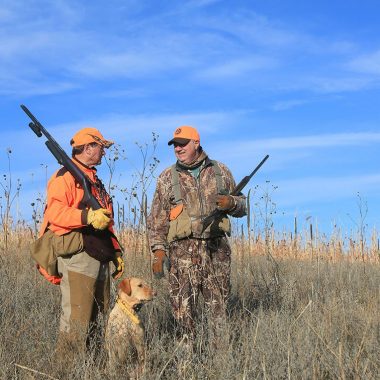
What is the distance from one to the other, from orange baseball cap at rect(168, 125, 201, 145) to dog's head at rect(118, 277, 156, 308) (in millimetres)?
1407

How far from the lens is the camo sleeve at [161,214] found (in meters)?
5.41

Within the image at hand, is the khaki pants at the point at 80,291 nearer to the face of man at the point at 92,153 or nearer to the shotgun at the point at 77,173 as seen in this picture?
the shotgun at the point at 77,173

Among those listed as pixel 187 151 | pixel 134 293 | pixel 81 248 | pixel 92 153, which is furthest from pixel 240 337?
pixel 92 153

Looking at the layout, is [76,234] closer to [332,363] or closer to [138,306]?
[138,306]

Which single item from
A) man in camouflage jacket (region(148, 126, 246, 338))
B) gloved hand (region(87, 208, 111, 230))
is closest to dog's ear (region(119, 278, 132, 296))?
gloved hand (region(87, 208, 111, 230))

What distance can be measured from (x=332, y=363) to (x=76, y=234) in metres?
2.16

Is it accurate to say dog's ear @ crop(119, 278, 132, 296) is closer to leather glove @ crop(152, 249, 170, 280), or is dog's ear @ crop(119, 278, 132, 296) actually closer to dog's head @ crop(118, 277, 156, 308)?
dog's head @ crop(118, 277, 156, 308)

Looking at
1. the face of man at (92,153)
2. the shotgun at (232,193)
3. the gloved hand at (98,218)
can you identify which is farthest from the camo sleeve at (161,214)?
the gloved hand at (98,218)

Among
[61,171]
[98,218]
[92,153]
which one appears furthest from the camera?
[92,153]

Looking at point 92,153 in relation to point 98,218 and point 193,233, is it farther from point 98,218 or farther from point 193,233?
point 193,233

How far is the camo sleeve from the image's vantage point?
5410 mm

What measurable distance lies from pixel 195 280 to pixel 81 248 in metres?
1.20

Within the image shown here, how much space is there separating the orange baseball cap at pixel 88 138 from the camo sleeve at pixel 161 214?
2.84ft

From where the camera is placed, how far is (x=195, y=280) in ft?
17.0
